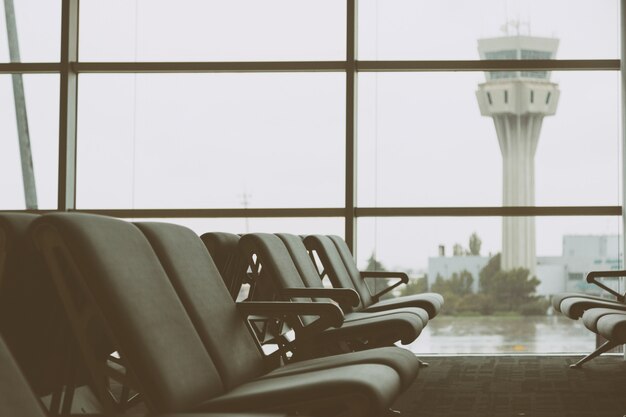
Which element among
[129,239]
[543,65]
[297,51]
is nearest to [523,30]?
[543,65]

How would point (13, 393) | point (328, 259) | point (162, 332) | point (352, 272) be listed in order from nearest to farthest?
point (13, 393)
point (162, 332)
point (328, 259)
point (352, 272)

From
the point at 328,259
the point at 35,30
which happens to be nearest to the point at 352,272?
the point at 328,259

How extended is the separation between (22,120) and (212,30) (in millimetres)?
1639

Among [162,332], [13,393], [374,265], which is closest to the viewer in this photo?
[13,393]

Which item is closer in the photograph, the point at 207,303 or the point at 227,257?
the point at 207,303

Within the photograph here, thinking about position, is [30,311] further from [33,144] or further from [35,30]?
[35,30]

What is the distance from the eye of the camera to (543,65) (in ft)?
20.1

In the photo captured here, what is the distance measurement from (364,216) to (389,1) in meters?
1.71

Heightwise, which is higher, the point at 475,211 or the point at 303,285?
the point at 475,211

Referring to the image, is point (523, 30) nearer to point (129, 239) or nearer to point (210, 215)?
point (210, 215)

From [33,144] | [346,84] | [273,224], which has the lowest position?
[273,224]

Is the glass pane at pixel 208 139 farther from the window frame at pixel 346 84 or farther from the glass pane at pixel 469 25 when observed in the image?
the glass pane at pixel 469 25

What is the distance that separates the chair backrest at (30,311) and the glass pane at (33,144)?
4504 mm

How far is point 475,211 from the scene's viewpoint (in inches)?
239
